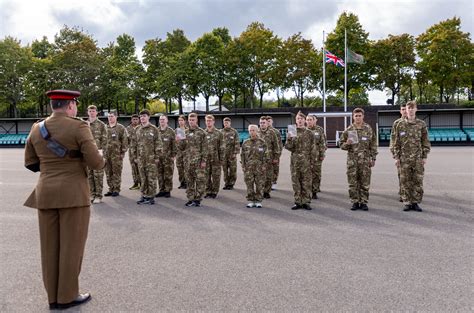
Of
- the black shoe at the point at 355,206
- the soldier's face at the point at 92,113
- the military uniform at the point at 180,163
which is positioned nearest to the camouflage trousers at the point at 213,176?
the military uniform at the point at 180,163

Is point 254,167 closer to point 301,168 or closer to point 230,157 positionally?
point 301,168

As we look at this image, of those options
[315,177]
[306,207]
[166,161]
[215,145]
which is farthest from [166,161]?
[306,207]

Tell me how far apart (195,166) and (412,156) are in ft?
15.1

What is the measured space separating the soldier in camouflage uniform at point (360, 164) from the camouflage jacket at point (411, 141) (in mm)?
537

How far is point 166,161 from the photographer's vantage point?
416 inches

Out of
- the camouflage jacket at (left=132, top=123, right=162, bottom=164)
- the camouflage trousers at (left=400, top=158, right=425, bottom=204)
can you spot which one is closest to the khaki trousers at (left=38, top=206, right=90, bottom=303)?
the camouflage jacket at (left=132, top=123, right=162, bottom=164)

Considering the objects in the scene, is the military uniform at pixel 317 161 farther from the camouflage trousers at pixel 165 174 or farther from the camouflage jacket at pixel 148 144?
the camouflage jacket at pixel 148 144

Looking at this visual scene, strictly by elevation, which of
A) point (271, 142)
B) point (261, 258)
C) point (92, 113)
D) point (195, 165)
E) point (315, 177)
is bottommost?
point (261, 258)

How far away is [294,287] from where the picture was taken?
4.41 meters

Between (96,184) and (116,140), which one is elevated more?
(116,140)

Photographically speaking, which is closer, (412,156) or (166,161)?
(412,156)

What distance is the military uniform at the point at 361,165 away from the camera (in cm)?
854

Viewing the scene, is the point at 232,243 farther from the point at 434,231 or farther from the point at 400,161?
the point at 400,161

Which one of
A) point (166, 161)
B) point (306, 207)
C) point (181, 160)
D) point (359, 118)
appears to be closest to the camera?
point (306, 207)
